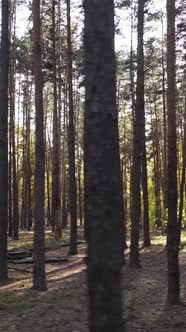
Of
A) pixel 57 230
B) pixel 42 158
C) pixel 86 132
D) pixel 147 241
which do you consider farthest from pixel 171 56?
pixel 57 230

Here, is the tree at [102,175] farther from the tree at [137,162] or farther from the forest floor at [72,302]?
the tree at [137,162]

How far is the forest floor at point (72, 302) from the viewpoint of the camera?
7500 millimetres

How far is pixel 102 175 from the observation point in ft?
9.14

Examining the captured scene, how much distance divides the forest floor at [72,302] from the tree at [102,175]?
4699 millimetres

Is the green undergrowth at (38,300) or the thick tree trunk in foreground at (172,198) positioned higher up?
the thick tree trunk in foreground at (172,198)

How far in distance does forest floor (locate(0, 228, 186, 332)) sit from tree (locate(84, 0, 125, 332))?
470 centimetres

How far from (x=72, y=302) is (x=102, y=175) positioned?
6.87 metres

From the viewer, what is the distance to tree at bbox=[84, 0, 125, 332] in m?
2.70

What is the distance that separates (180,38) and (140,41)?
21.3ft

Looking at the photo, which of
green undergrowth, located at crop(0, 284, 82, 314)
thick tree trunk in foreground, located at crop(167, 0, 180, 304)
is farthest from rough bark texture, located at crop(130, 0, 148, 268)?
thick tree trunk in foreground, located at crop(167, 0, 180, 304)

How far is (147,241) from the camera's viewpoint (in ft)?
61.4

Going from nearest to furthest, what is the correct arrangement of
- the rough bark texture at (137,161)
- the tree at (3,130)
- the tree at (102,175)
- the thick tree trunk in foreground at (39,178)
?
the tree at (102,175), the thick tree trunk in foreground at (39,178), the tree at (3,130), the rough bark texture at (137,161)

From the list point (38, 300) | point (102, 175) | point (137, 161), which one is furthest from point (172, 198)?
point (102, 175)

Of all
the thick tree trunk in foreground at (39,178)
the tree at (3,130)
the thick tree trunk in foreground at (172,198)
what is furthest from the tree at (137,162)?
the thick tree trunk in foreground at (172,198)
